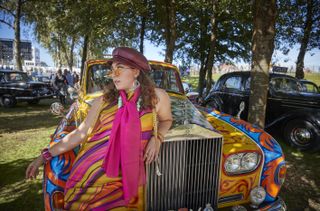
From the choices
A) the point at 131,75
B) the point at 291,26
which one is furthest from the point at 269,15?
the point at 291,26

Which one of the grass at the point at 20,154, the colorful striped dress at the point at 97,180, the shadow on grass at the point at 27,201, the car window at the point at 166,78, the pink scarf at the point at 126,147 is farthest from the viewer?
the car window at the point at 166,78

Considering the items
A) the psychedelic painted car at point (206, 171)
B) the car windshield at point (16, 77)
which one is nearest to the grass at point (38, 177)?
the psychedelic painted car at point (206, 171)

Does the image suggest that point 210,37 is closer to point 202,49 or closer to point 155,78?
point 202,49

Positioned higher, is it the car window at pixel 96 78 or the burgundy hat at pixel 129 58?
the burgundy hat at pixel 129 58

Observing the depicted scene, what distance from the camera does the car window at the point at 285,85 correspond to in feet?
22.4

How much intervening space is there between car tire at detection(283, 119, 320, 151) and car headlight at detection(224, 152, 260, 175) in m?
3.68

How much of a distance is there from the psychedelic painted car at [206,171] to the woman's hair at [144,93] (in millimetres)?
338

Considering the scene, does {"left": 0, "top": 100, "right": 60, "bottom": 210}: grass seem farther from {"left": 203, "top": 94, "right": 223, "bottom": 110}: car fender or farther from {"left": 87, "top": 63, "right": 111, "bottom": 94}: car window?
{"left": 203, "top": 94, "right": 223, "bottom": 110}: car fender

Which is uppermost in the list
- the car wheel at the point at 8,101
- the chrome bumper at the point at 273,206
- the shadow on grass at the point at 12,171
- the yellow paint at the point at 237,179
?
the yellow paint at the point at 237,179

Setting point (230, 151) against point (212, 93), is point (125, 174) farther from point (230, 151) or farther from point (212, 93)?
point (212, 93)

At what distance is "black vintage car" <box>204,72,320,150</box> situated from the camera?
5.48 meters

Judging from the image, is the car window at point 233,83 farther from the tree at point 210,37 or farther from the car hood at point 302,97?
the tree at point 210,37

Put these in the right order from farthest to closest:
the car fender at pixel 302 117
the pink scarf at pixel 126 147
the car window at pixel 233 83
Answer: the car window at pixel 233 83
the car fender at pixel 302 117
the pink scarf at pixel 126 147

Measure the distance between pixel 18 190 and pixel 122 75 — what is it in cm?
291
